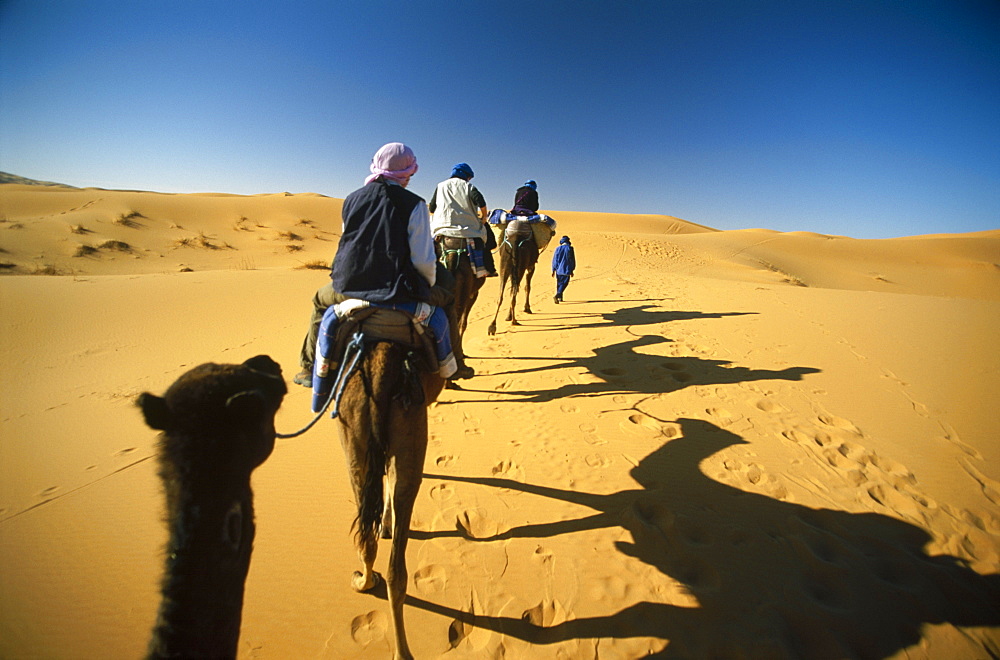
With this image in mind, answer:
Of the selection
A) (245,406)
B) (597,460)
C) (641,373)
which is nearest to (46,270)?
(245,406)

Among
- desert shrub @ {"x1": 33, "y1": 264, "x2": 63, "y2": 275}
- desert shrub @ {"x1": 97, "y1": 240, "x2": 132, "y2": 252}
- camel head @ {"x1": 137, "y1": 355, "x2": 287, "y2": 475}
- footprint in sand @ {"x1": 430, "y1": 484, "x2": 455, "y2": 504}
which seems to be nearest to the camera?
camel head @ {"x1": 137, "y1": 355, "x2": 287, "y2": 475}

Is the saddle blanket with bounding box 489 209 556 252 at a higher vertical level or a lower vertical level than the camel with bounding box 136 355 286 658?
higher

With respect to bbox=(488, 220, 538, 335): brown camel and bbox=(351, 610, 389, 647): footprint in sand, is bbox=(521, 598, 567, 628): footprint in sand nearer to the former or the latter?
bbox=(351, 610, 389, 647): footprint in sand

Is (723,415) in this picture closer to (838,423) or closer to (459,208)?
(838,423)

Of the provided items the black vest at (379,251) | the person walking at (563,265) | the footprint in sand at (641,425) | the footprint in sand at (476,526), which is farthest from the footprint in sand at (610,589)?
the person walking at (563,265)

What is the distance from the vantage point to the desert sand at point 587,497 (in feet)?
7.23

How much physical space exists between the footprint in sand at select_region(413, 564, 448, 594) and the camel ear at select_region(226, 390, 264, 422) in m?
1.91

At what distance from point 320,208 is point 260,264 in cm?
1917

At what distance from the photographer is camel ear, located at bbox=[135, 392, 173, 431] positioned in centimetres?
105

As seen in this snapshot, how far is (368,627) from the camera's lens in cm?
225

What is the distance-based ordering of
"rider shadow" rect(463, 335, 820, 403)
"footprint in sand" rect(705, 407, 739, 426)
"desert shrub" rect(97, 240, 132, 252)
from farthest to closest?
"desert shrub" rect(97, 240, 132, 252)
"rider shadow" rect(463, 335, 820, 403)
"footprint in sand" rect(705, 407, 739, 426)

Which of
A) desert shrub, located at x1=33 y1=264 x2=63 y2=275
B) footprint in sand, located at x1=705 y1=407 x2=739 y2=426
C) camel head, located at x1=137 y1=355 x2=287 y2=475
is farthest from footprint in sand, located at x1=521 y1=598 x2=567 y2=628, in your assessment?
desert shrub, located at x1=33 y1=264 x2=63 y2=275

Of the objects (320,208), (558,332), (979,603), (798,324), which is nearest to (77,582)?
(979,603)

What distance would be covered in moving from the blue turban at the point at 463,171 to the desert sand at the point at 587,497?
2.78 m
